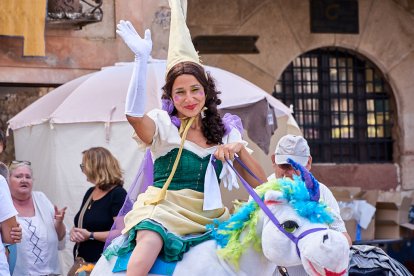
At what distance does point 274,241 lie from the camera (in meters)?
4.01

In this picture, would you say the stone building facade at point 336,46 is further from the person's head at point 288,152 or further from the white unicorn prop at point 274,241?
the white unicorn prop at point 274,241

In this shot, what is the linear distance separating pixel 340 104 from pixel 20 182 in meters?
7.05

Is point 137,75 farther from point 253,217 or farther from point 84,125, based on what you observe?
point 84,125

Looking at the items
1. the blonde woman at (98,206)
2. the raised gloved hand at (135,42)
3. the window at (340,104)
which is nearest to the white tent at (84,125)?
the blonde woman at (98,206)

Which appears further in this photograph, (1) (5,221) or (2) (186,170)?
(1) (5,221)

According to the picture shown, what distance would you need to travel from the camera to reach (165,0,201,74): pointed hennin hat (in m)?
4.76

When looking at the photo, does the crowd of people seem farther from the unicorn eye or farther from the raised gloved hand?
the unicorn eye

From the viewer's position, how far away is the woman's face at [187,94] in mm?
4641

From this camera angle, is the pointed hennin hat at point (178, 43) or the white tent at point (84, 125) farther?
the white tent at point (84, 125)

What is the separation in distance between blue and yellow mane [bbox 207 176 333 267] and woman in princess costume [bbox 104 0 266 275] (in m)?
0.20

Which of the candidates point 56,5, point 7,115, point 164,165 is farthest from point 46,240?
point 7,115

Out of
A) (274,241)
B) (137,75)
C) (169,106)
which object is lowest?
(274,241)

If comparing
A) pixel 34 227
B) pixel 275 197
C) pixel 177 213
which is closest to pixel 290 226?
pixel 275 197

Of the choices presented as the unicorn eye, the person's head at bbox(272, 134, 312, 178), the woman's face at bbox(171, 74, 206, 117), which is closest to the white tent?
the person's head at bbox(272, 134, 312, 178)
